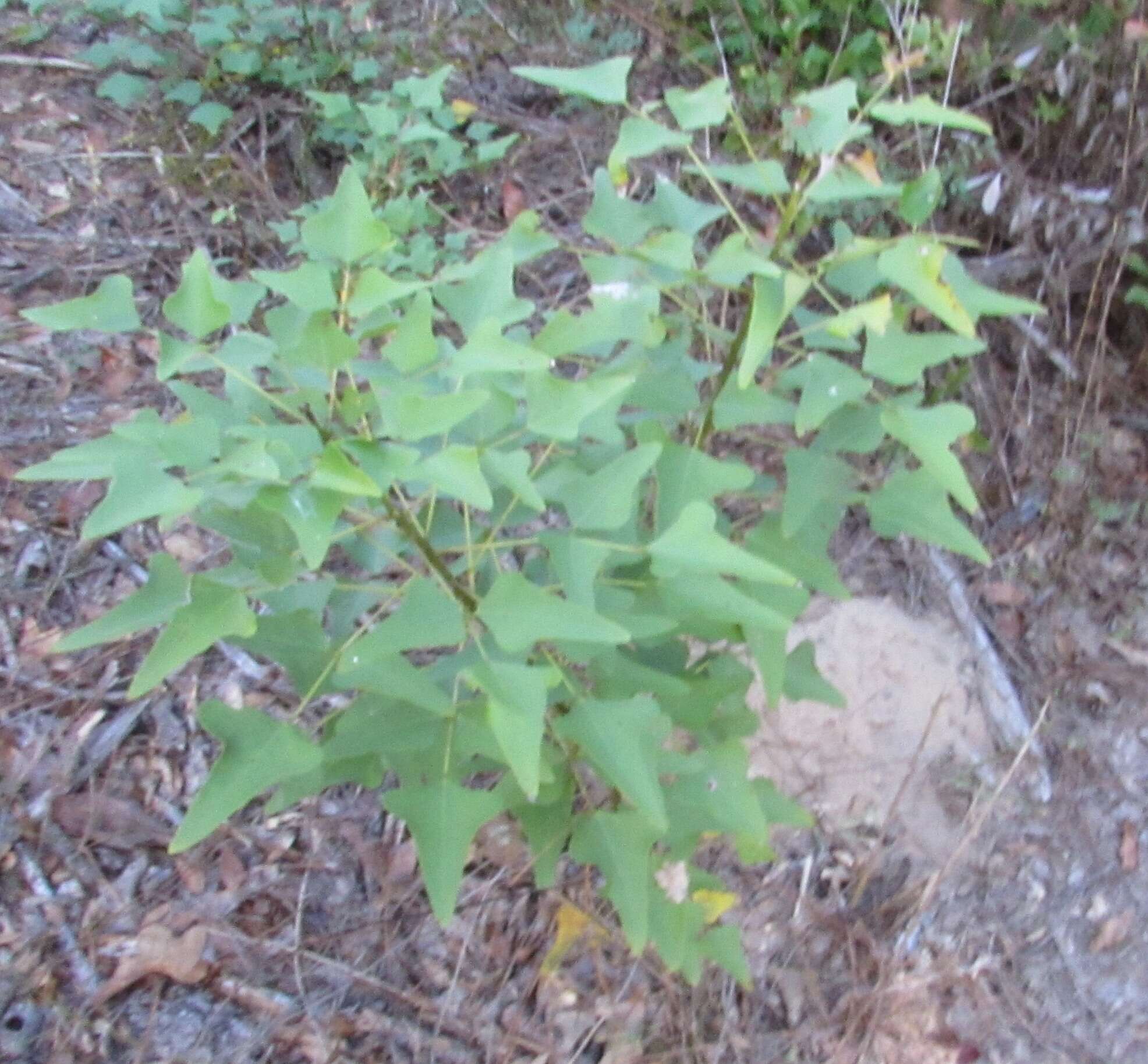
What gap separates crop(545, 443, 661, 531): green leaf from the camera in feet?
4.67

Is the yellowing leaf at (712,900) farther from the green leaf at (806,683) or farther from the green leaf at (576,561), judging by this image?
the green leaf at (576,561)

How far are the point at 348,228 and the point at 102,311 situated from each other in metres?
0.33

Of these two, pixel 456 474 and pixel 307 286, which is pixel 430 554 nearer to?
pixel 456 474

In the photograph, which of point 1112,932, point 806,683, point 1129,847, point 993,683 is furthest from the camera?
point 993,683

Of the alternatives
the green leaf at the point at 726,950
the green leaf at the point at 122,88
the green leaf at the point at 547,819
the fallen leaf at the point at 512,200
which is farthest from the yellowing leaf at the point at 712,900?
the green leaf at the point at 122,88

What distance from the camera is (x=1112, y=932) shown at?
2.65 m

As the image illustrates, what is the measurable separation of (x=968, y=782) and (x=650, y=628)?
1.70m

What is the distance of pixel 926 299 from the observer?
51.1 inches

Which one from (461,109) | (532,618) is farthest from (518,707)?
(461,109)

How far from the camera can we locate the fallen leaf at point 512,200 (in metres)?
3.42

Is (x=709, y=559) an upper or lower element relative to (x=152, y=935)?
upper

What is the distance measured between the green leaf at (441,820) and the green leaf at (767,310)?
654 millimetres

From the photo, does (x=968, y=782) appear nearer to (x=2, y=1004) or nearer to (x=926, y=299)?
(x=926, y=299)

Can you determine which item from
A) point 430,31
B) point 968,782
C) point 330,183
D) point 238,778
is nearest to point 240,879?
point 238,778
